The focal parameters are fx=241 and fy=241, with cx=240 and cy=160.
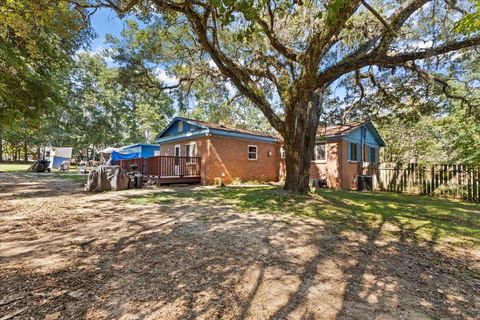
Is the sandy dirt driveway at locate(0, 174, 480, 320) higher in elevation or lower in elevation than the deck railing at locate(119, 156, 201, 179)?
lower

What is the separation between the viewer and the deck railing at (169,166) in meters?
12.8

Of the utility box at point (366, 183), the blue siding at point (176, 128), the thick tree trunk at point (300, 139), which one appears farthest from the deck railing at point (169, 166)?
the utility box at point (366, 183)

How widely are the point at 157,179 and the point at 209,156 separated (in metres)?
3.03

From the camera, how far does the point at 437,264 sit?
3.31 metres

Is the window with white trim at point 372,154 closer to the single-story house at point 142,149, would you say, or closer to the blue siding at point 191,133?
the blue siding at point 191,133

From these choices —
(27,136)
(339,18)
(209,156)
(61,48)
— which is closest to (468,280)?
(339,18)

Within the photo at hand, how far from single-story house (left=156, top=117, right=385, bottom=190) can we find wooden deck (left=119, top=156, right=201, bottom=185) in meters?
0.47

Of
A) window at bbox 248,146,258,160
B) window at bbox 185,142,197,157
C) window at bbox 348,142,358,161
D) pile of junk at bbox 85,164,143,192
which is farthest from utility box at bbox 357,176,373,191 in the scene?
pile of junk at bbox 85,164,143,192

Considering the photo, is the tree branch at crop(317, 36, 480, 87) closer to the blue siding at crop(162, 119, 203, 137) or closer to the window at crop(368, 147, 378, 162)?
the blue siding at crop(162, 119, 203, 137)

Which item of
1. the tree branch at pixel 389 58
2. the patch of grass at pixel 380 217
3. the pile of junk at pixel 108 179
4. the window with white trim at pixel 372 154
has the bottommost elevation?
the patch of grass at pixel 380 217

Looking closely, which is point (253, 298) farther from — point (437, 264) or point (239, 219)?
point (239, 219)

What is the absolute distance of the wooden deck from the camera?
41.8ft

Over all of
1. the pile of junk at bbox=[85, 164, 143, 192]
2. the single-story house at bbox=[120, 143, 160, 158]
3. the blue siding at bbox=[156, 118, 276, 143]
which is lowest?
the pile of junk at bbox=[85, 164, 143, 192]

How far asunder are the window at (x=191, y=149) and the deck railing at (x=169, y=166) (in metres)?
0.85
